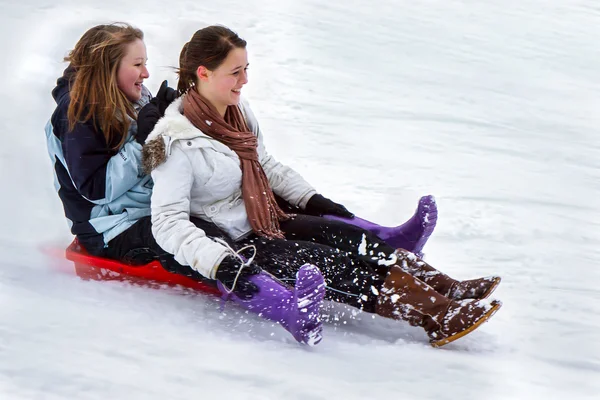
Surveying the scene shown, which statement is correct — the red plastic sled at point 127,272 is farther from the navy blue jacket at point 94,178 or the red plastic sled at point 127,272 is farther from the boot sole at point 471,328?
the boot sole at point 471,328

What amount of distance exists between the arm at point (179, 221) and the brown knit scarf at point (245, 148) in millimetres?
178

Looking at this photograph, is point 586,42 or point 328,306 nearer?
point 328,306

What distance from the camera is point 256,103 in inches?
238

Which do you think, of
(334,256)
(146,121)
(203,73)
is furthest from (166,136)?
(334,256)

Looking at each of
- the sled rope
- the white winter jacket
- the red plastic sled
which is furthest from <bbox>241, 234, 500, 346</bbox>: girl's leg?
the red plastic sled

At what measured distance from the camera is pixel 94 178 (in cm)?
301

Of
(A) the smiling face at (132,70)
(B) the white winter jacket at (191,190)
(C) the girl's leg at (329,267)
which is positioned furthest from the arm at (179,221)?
(A) the smiling face at (132,70)

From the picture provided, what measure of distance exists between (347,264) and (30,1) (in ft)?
20.0

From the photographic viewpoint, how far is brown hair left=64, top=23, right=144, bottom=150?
9.83 feet

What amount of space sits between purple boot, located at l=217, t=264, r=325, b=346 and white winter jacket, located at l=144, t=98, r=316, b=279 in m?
0.18

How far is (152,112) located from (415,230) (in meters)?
1.12

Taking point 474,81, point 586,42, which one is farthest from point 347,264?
point 586,42

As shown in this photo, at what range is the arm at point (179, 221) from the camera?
2.78 meters

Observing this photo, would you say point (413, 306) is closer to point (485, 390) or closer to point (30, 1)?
point (485, 390)
